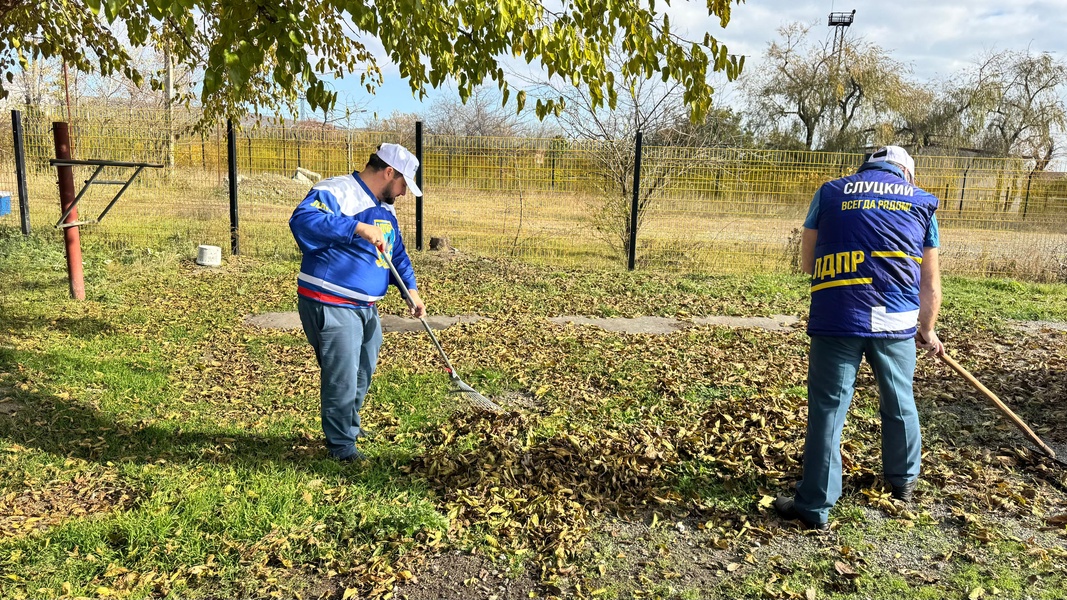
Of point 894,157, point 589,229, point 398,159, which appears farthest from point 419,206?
point 894,157

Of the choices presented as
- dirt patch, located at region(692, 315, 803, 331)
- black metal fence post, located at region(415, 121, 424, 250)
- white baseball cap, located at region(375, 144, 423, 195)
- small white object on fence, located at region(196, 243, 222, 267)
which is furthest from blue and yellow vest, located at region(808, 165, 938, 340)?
small white object on fence, located at region(196, 243, 222, 267)

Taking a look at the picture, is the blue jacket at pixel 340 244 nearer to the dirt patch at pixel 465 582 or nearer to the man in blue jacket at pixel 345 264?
the man in blue jacket at pixel 345 264

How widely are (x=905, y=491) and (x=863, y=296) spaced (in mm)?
1186

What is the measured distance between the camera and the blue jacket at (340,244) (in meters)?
3.43

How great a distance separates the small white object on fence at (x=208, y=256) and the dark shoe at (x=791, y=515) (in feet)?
28.4

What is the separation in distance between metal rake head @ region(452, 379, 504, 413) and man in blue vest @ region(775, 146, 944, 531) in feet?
6.63

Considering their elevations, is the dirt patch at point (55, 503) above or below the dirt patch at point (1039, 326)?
below

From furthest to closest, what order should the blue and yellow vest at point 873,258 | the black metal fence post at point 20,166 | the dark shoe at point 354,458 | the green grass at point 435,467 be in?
the black metal fence post at point 20,166
the dark shoe at point 354,458
the blue and yellow vest at point 873,258
the green grass at point 435,467

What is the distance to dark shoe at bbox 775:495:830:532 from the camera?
340 centimetres

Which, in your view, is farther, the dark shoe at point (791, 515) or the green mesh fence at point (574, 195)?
the green mesh fence at point (574, 195)

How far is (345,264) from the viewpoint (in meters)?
3.61

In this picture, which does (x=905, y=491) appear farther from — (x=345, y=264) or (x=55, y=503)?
(x=55, y=503)

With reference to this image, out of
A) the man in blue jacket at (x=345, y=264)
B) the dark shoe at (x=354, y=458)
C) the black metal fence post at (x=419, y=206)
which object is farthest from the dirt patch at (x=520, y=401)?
the black metal fence post at (x=419, y=206)

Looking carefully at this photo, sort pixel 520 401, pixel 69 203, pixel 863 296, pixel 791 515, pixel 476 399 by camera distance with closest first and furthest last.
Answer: pixel 863 296 < pixel 791 515 < pixel 476 399 < pixel 520 401 < pixel 69 203
